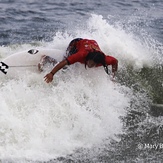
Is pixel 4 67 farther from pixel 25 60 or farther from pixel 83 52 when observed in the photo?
pixel 83 52

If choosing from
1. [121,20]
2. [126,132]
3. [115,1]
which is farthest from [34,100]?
[115,1]

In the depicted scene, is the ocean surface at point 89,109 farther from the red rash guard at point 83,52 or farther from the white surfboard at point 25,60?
the red rash guard at point 83,52

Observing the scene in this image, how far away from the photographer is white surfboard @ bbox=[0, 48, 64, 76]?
25.0ft

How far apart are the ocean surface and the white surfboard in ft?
0.52

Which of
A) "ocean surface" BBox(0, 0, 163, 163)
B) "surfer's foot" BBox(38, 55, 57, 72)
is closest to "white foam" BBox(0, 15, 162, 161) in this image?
"ocean surface" BBox(0, 0, 163, 163)

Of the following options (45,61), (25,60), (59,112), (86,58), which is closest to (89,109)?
(59,112)

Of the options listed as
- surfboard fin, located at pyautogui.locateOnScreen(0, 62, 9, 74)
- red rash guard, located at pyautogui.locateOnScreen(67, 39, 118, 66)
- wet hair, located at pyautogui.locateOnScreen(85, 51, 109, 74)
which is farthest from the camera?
surfboard fin, located at pyautogui.locateOnScreen(0, 62, 9, 74)

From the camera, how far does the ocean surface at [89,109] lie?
5.72m

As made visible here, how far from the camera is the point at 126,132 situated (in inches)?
253

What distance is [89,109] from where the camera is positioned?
6863mm

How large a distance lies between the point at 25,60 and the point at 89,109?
6.16 ft

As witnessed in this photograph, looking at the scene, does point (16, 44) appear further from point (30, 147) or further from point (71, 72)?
point (30, 147)

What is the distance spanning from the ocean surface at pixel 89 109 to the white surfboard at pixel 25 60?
16cm

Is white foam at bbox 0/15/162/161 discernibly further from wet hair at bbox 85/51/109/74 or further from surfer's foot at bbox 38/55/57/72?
wet hair at bbox 85/51/109/74
